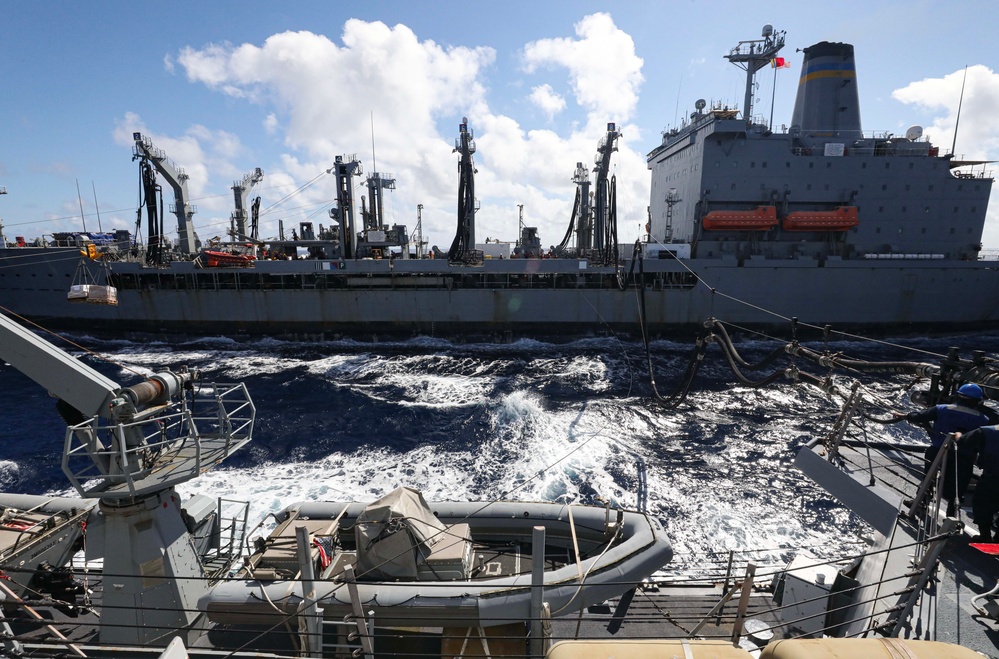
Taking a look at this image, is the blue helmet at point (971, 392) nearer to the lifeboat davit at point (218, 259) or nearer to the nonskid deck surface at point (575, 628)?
the nonskid deck surface at point (575, 628)

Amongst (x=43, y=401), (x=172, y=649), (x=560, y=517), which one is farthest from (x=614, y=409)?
(x=43, y=401)

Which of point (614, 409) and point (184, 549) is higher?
point (184, 549)

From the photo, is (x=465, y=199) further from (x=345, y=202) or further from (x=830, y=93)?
(x=830, y=93)

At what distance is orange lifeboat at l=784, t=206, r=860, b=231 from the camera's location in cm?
2773

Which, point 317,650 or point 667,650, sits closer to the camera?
point 667,650

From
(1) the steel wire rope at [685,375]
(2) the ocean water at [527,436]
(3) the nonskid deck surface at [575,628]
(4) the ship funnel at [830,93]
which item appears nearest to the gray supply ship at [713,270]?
(4) the ship funnel at [830,93]

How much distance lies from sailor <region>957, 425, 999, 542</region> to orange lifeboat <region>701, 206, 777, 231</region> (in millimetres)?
25637

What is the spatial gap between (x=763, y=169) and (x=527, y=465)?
Answer: 1043 inches

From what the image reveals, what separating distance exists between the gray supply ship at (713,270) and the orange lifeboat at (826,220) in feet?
0.29

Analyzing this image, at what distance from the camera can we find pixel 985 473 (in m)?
5.15

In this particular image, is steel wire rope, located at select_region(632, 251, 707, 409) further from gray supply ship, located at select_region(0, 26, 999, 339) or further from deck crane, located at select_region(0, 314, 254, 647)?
gray supply ship, located at select_region(0, 26, 999, 339)

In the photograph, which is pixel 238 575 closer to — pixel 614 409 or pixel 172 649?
pixel 172 649

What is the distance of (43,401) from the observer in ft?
61.3

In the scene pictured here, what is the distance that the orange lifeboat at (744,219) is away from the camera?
28.1 metres
